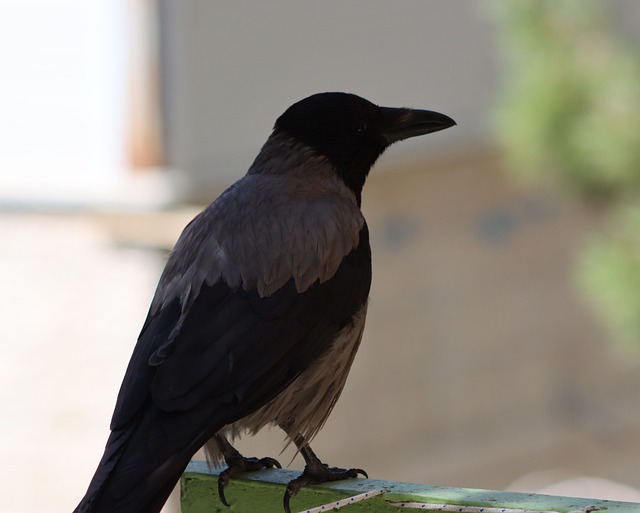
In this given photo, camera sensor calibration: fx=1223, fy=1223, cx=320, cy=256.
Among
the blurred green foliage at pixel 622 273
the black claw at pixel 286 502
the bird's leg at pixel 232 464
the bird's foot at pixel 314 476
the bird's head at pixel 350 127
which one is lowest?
the black claw at pixel 286 502

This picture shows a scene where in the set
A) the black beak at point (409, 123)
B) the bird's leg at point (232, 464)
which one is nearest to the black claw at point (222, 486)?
the bird's leg at point (232, 464)

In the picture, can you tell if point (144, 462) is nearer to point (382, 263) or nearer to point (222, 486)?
point (222, 486)

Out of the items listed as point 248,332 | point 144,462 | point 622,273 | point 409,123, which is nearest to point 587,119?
point 622,273

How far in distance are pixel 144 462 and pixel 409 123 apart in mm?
1349

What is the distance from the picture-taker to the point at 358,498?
2354 millimetres

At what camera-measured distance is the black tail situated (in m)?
2.30

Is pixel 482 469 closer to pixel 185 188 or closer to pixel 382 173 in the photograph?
pixel 382 173

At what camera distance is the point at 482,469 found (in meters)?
8.30

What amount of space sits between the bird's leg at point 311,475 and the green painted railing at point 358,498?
0.02m

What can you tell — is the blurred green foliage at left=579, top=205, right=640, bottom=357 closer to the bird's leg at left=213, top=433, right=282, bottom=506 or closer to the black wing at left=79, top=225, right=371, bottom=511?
the black wing at left=79, top=225, right=371, bottom=511

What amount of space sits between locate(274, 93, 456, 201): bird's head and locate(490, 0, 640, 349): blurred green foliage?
2181 mm

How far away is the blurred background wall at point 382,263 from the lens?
7484mm

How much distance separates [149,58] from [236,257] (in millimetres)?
4944

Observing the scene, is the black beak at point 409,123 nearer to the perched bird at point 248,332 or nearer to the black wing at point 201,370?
the perched bird at point 248,332
